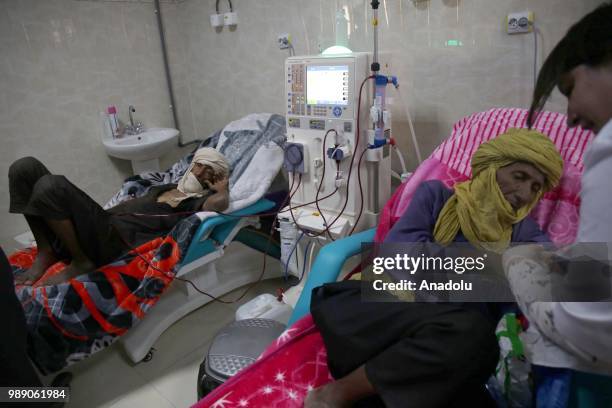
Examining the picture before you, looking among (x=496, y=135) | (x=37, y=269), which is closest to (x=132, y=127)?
(x=37, y=269)

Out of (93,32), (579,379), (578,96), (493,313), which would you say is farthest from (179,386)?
(93,32)

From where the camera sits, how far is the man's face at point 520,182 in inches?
47.5

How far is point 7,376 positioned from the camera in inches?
47.8

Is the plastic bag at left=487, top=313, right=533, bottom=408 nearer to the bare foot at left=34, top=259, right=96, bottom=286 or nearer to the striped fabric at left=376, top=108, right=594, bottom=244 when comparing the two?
the striped fabric at left=376, top=108, right=594, bottom=244

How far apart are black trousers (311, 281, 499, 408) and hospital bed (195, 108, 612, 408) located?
0.13 metres

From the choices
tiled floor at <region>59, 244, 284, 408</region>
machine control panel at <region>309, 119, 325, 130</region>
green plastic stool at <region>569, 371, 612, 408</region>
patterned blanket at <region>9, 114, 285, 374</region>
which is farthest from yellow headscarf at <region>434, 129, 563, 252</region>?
tiled floor at <region>59, 244, 284, 408</region>

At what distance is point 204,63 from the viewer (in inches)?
119

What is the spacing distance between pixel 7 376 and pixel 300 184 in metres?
1.30

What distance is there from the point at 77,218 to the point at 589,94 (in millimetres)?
1730

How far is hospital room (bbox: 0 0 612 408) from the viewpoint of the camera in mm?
895

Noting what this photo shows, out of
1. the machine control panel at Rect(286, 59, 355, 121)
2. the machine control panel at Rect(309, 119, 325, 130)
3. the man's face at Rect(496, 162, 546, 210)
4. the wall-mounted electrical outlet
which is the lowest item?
the man's face at Rect(496, 162, 546, 210)

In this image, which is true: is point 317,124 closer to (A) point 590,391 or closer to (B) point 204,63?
(A) point 590,391

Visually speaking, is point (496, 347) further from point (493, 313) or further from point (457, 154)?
point (457, 154)

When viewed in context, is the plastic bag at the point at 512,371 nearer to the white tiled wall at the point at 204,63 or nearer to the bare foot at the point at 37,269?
the white tiled wall at the point at 204,63
